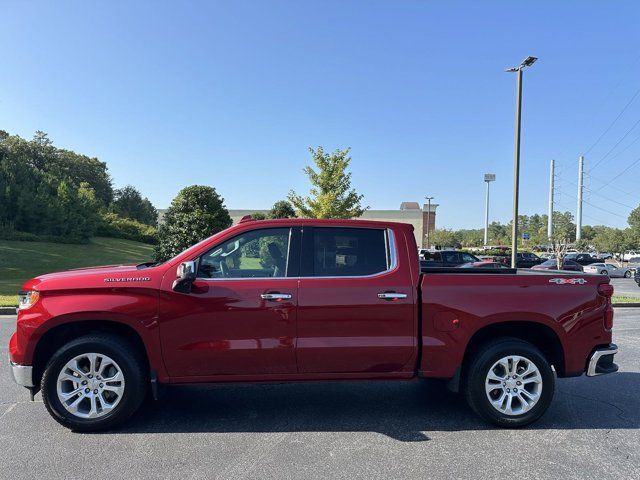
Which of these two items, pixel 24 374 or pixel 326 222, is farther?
pixel 326 222

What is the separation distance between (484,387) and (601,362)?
120 cm

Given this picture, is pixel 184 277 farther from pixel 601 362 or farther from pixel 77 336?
pixel 601 362

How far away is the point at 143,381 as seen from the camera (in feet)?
14.2

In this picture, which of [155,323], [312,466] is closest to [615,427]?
[312,466]

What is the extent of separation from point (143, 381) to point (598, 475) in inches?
148

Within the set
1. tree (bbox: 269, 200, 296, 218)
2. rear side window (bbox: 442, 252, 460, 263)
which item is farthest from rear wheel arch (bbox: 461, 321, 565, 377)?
tree (bbox: 269, 200, 296, 218)

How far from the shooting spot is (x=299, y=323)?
4.29 metres

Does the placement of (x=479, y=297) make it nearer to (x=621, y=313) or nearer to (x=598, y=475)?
(x=598, y=475)

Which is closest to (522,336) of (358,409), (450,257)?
(358,409)

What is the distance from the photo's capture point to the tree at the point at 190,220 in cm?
1888

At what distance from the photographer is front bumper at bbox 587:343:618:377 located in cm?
459

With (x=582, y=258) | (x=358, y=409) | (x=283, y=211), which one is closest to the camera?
(x=358, y=409)

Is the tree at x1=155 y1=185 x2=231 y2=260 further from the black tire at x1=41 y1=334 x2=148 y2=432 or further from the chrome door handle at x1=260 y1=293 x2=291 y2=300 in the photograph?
the chrome door handle at x1=260 y1=293 x2=291 y2=300

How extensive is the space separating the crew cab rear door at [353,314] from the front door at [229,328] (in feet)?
0.53
